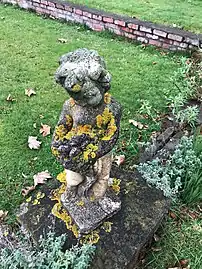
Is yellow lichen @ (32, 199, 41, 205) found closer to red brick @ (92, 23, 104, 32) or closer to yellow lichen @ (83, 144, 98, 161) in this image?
yellow lichen @ (83, 144, 98, 161)

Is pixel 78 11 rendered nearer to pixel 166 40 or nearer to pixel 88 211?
pixel 166 40

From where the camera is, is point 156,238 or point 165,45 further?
point 165,45

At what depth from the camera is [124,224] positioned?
2.81 m

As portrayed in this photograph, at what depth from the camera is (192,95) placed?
4797 millimetres

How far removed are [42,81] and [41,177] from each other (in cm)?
193

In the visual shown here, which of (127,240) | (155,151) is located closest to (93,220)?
(127,240)

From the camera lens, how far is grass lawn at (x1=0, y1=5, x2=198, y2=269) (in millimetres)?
3941

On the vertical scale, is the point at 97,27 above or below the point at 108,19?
below

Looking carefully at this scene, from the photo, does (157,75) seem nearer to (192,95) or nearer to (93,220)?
(192,95)

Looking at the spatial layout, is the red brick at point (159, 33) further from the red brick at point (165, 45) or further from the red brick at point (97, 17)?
the red brick at point (97, 17)

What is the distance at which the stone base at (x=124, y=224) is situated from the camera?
8.70ft

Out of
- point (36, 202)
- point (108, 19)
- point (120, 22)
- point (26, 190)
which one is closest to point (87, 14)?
point (108, 19)

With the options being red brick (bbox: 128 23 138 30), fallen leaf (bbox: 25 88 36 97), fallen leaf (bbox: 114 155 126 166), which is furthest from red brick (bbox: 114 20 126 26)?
fallen leaf (bbox: 114 155 126 166)

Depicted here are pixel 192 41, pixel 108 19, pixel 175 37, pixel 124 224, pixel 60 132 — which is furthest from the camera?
pixel 108 19
